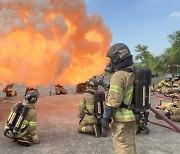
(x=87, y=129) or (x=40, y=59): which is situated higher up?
(x=40, y=59)

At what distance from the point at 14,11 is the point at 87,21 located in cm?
323

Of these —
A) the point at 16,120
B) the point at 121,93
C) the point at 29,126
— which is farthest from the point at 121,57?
the point at 16,120

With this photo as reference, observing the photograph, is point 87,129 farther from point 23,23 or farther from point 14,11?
point 14,11

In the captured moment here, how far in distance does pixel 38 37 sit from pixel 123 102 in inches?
242

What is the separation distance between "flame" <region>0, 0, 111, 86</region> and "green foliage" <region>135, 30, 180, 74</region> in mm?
29812

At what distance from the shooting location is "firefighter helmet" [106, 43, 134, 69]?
216 inches

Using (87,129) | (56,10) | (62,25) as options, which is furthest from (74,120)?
(56,10)

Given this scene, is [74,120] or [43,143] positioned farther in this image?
[74,120]

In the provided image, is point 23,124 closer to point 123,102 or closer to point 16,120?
point 16,120

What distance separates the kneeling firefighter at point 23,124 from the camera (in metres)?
7.79

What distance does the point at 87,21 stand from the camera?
12.2 metres

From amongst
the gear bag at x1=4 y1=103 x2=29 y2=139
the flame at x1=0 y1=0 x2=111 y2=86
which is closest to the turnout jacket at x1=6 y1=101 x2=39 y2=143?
the gear bag at x1=4 y1=103 x2=29 y2=139

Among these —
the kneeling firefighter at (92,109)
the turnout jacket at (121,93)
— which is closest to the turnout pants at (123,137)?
the turnout jacket at (121,93)

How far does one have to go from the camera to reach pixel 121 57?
547 centimetres
